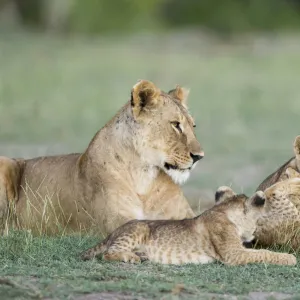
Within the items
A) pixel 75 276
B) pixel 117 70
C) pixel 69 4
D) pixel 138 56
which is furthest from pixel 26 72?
pixel 75 276

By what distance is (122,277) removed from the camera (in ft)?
19.8

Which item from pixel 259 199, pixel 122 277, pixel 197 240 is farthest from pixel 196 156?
pixel 122 277

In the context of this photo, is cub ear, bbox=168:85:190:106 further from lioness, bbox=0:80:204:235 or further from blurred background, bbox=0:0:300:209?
blurred background, bbox=0:0:300:209

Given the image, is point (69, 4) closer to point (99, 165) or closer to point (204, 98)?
point (204, 98)

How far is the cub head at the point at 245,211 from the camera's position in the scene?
6.68m

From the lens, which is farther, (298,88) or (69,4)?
(69,4)

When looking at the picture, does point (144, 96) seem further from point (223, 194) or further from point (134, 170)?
point (223, 194)

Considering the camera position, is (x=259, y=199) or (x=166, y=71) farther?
(x=166, y=71)

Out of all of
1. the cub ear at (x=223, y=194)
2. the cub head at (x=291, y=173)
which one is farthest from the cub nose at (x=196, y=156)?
the cub ear at (x=223, y=194)

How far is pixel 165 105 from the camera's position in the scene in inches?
303

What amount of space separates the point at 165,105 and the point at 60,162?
0.90m

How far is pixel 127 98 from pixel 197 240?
1330 centimetres

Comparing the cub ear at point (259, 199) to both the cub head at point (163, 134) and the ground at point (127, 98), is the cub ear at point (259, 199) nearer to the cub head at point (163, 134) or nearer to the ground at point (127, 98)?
Answer: the ground at point (127, 98)

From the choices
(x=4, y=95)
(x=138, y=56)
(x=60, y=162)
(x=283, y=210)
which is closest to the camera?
(x=283, y=210)
